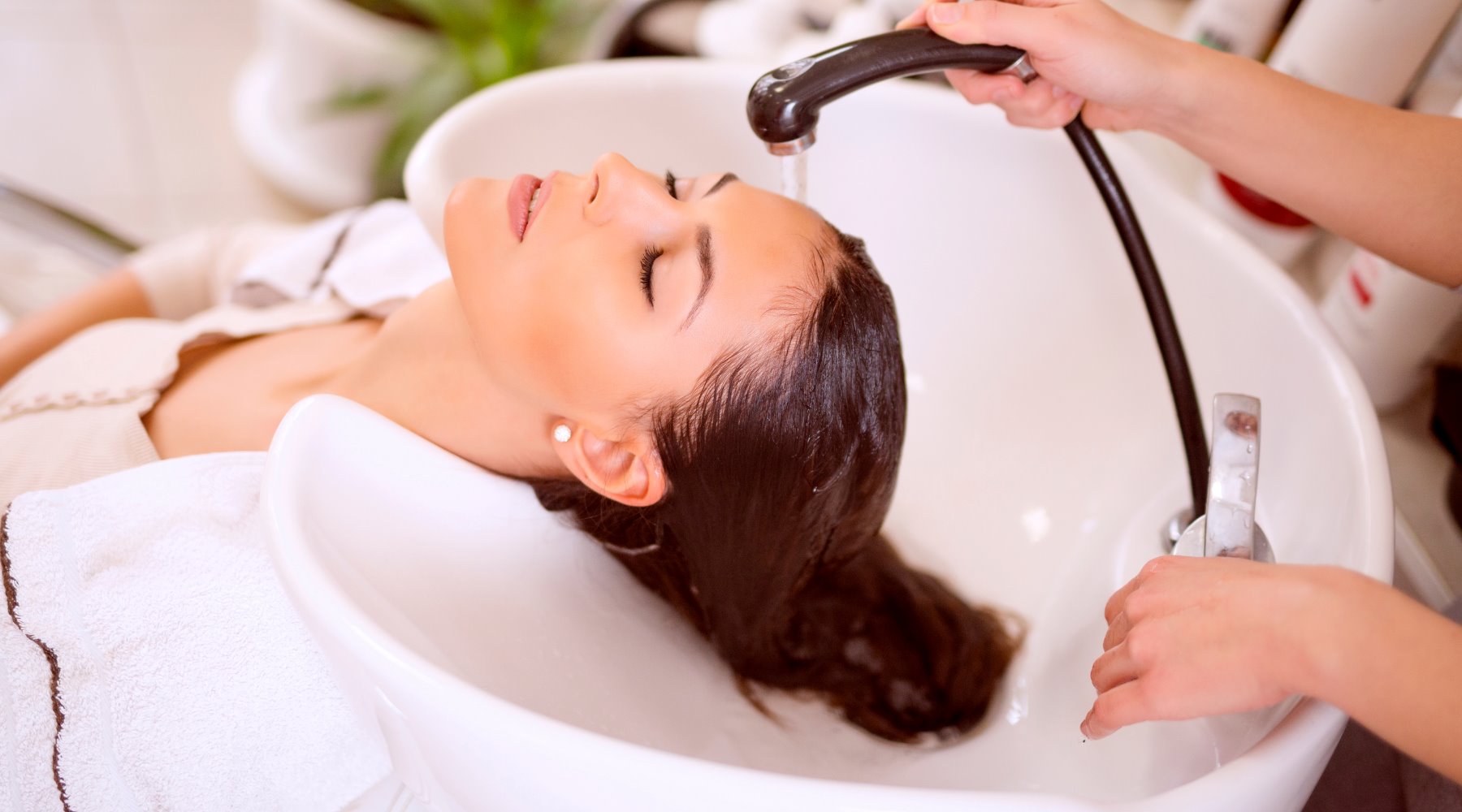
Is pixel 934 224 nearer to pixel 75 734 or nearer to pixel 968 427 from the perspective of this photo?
pixel 968 427

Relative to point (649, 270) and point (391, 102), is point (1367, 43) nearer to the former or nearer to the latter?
point (649, 270)

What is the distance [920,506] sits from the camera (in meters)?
1.26

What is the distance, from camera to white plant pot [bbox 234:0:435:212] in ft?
6.22

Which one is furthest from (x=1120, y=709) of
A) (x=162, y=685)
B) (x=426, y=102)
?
(x=426, y=102)

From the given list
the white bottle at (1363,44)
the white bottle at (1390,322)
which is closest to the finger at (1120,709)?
the white bottle at (1390,322)

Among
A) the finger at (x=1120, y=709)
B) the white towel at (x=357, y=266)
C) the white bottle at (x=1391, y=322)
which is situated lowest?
the white towel at (x=357, y=266)

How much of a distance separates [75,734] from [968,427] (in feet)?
3.32

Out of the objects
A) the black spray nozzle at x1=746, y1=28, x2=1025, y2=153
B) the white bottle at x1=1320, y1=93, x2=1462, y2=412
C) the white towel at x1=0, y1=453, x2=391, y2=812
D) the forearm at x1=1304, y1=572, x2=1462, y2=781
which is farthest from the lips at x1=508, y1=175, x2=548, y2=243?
the white bottle at x1=1320, y1=93, x2=1462, y2=412

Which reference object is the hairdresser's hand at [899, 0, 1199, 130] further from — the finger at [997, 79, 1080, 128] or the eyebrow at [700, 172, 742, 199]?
the eyebrow at [700, 172, 742, 199]

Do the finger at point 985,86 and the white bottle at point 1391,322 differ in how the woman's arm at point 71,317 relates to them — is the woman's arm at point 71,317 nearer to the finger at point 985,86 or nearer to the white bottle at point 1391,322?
the finger at point 985,86

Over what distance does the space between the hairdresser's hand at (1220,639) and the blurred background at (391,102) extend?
457mm

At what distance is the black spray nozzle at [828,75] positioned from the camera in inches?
31.4

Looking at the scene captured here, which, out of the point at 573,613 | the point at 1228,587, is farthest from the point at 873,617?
the point at 1228,587

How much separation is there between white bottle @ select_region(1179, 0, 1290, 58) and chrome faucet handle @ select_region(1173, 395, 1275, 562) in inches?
26.2
